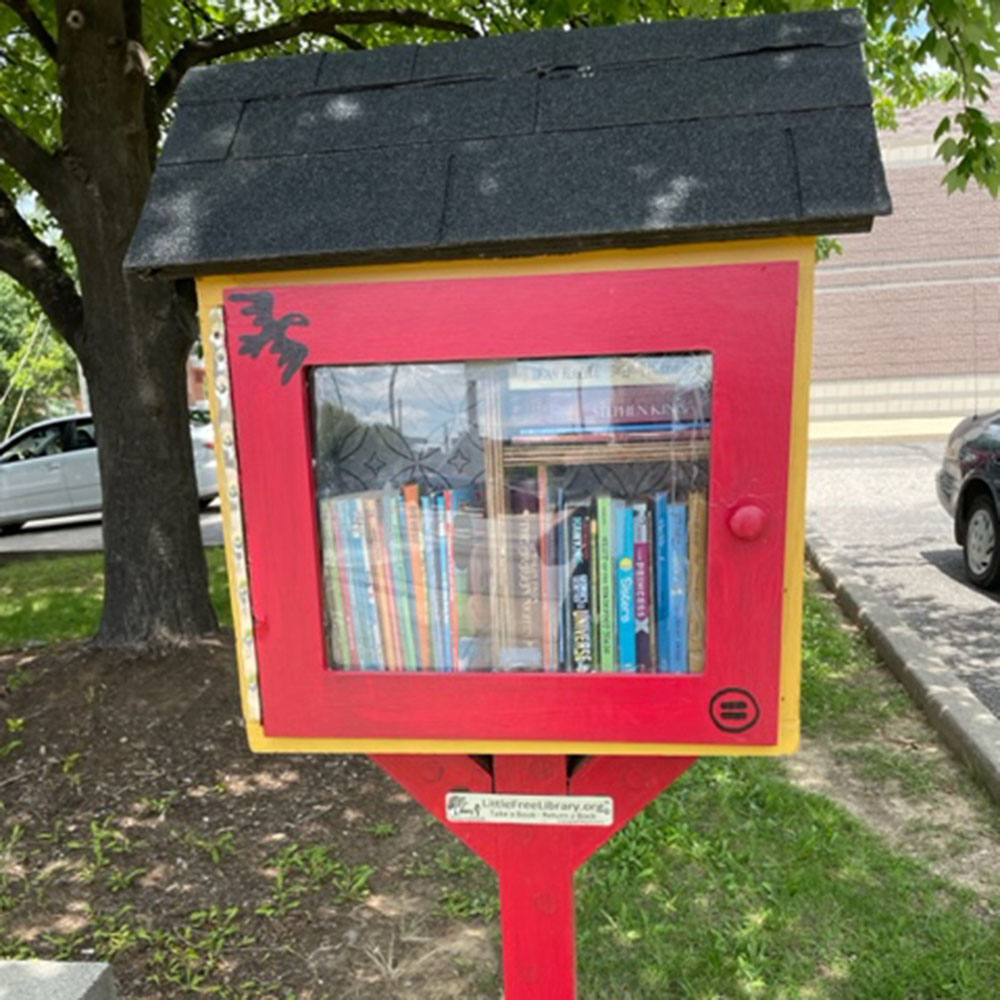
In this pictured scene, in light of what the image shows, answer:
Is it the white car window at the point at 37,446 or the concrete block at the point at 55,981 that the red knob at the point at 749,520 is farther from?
the white car window at the point at 37,446

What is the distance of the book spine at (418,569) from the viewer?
4.97ft

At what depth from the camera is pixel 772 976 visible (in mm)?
2529

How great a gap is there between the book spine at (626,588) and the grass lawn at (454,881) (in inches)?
58.4

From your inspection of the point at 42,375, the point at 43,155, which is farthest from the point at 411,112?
the point at 42,375

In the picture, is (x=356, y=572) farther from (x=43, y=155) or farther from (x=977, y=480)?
(x=977, y=480)

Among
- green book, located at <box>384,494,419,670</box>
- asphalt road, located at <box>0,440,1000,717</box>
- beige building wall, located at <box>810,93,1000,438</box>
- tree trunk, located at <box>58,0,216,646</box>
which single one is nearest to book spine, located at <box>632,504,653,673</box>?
green book, located at <box>384,494,419,670</box>

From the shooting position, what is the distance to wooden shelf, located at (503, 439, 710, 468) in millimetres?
1439

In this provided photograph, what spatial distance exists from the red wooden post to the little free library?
11cm

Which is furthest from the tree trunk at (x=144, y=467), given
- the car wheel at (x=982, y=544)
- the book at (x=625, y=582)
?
the car wheel at (x=982, y=544)

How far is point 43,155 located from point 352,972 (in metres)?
3.57

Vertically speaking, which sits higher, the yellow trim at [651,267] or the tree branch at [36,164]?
the tree branch at [36,164]

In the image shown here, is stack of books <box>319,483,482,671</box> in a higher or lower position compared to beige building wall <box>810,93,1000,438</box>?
lower

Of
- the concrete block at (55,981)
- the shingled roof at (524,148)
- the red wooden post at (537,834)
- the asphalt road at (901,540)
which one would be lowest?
the asphalt road at (901,540)

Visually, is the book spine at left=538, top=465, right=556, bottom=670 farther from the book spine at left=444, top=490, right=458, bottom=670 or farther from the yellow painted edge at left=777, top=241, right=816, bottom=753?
the yellow painted edge at left=777, top=241, right=816, bottom=753
